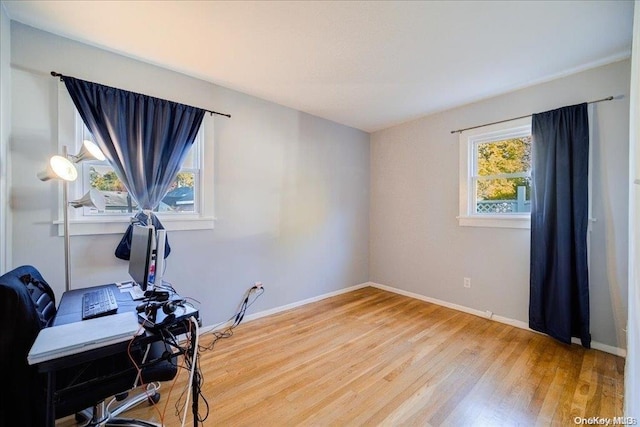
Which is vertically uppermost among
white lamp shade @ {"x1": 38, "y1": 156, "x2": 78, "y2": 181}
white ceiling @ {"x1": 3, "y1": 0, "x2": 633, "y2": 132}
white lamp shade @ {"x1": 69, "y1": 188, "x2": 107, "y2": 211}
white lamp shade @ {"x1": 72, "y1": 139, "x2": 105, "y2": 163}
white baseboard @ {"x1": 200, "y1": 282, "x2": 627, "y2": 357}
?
white ceiling @ {"x1": 3, "y1": 0, "x2": 633, "y2": 132}

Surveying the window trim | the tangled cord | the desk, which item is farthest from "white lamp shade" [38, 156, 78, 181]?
the tangled cord

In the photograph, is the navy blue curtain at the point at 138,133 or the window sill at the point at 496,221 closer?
the navy blue curtain at the point at 138,133

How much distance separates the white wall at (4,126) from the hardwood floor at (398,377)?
1.18 metres

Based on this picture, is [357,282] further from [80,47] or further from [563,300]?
[80,47]

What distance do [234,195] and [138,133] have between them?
1.00m

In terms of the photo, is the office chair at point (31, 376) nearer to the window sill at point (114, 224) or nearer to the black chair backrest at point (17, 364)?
the black chair backrest at point (17, 364)

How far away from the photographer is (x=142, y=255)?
160cm

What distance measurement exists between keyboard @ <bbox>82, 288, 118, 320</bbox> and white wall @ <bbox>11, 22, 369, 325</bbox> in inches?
21.6

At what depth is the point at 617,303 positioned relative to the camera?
2.24 meters

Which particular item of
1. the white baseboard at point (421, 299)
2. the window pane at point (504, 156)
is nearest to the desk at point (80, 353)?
the white baseboard at point (421, 299)

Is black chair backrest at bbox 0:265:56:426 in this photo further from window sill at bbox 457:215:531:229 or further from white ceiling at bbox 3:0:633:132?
window sill at bbox 457:215:531:229

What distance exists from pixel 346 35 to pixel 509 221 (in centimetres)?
251

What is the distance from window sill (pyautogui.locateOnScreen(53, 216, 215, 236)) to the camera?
2012 mm

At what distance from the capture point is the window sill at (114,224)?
2.01 m
